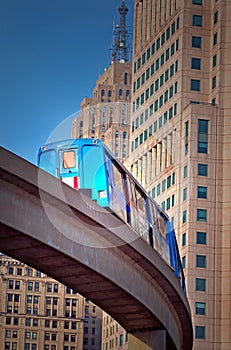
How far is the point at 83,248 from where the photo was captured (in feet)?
94.6

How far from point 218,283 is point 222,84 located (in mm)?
21518

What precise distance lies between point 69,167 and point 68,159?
56 centimetres

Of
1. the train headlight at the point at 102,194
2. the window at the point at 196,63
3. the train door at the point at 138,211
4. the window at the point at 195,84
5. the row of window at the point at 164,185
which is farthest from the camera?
the window at the point at 196,63

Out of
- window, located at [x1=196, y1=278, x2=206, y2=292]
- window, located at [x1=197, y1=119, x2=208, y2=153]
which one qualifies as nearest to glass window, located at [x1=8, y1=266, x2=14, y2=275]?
window, located at [x1=197, y1=119, x2=208, y2=153]

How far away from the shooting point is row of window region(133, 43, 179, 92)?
108231mm

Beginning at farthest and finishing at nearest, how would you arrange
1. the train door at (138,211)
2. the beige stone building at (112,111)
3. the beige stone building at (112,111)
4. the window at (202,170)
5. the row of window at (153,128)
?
the beige stone building at (112,111), the beige stone building at (112,111), the row of window at (153,128), the window at (202,170), the train door at (138,211)

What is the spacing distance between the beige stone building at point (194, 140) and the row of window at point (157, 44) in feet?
0.39

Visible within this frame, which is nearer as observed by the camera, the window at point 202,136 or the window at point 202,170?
the window at point 202,170

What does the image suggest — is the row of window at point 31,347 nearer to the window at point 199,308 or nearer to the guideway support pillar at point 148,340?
the window at point 199,308

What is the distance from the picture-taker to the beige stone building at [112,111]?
177 metres

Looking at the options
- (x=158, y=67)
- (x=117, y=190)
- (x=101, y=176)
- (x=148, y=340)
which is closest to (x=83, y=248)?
(x=101, y=176)

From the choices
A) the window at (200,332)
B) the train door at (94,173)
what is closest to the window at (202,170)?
the window at (200,332)

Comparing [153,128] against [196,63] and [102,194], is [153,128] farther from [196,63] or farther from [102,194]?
[102,194]

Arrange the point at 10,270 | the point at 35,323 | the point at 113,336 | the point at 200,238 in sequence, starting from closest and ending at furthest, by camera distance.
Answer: the point at 200,238 → the point at 113,336 → the point at 35,323 → the point at 10,270
